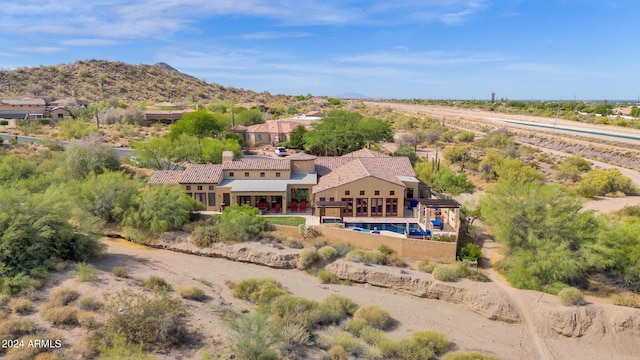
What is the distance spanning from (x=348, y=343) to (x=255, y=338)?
4.92 m

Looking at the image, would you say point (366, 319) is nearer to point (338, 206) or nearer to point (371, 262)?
point (371, 262)

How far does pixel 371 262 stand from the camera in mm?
30641

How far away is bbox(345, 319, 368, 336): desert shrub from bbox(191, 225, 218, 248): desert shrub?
1467 cm

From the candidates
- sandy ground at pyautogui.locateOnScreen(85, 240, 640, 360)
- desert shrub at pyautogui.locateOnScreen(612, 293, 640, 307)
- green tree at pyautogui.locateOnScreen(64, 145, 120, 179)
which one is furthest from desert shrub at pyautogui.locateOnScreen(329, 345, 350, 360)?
green tree at pyautogui.locateOnScreen(64, 145, 120, 179)

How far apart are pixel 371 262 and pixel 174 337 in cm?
1503

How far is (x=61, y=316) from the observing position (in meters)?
20.5

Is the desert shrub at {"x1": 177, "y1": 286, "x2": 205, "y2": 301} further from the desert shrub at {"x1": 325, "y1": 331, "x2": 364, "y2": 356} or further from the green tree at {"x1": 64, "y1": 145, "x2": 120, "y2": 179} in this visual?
the green tree at {"x1": 64, "y1": 145, "x2": 120, "y2": 179}

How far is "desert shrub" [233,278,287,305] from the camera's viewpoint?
2586 cm

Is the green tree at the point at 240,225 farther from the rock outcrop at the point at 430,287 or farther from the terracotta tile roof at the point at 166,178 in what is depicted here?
the rock outcrop at the point at 430,287

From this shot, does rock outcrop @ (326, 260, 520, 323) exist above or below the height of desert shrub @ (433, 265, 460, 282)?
below

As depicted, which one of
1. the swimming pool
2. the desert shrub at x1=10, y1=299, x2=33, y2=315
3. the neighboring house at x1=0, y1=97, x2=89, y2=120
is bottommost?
the desert shrub at x1=10, y1=299, x2=33, y2=315

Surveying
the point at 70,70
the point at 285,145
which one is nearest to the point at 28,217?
the point at 285,145

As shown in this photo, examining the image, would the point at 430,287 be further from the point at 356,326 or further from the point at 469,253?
the point at 356,326

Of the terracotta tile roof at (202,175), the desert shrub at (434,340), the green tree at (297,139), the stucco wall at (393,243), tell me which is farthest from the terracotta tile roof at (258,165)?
the green tree at (297,139)
